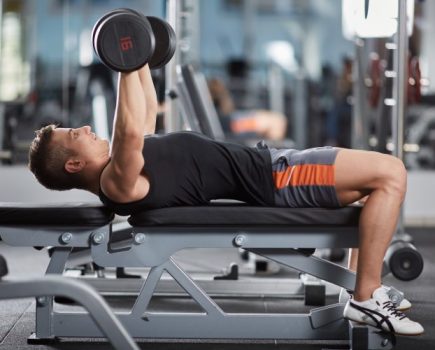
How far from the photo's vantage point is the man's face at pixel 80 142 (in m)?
2.33

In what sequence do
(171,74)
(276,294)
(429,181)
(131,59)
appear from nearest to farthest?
(131,59)
(276,294)
(171,74)
(429,181)

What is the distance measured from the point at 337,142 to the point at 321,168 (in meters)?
4.21

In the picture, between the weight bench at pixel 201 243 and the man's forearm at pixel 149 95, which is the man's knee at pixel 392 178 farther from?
the man's forearm at pixel 149 95

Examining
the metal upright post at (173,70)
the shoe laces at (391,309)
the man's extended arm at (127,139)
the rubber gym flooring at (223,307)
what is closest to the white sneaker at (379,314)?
the shoe laces at (391,309)

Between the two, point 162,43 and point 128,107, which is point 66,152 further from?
point 162,43

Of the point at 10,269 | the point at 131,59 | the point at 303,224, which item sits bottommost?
the point at 10,269

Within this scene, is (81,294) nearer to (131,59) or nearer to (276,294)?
(131,59)

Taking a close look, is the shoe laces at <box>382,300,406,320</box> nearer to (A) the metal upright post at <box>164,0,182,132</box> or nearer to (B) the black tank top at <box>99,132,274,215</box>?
(B) the black tank top at <box>99,132,274,215</box>

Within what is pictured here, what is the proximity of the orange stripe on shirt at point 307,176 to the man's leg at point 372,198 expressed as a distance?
25mm

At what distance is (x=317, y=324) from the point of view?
94.3 inches

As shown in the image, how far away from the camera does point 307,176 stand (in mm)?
2377

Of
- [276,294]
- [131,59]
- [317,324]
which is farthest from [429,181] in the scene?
[131,59]

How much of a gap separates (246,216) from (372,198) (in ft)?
1.12

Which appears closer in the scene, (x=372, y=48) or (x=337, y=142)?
(x=372, y=48)
